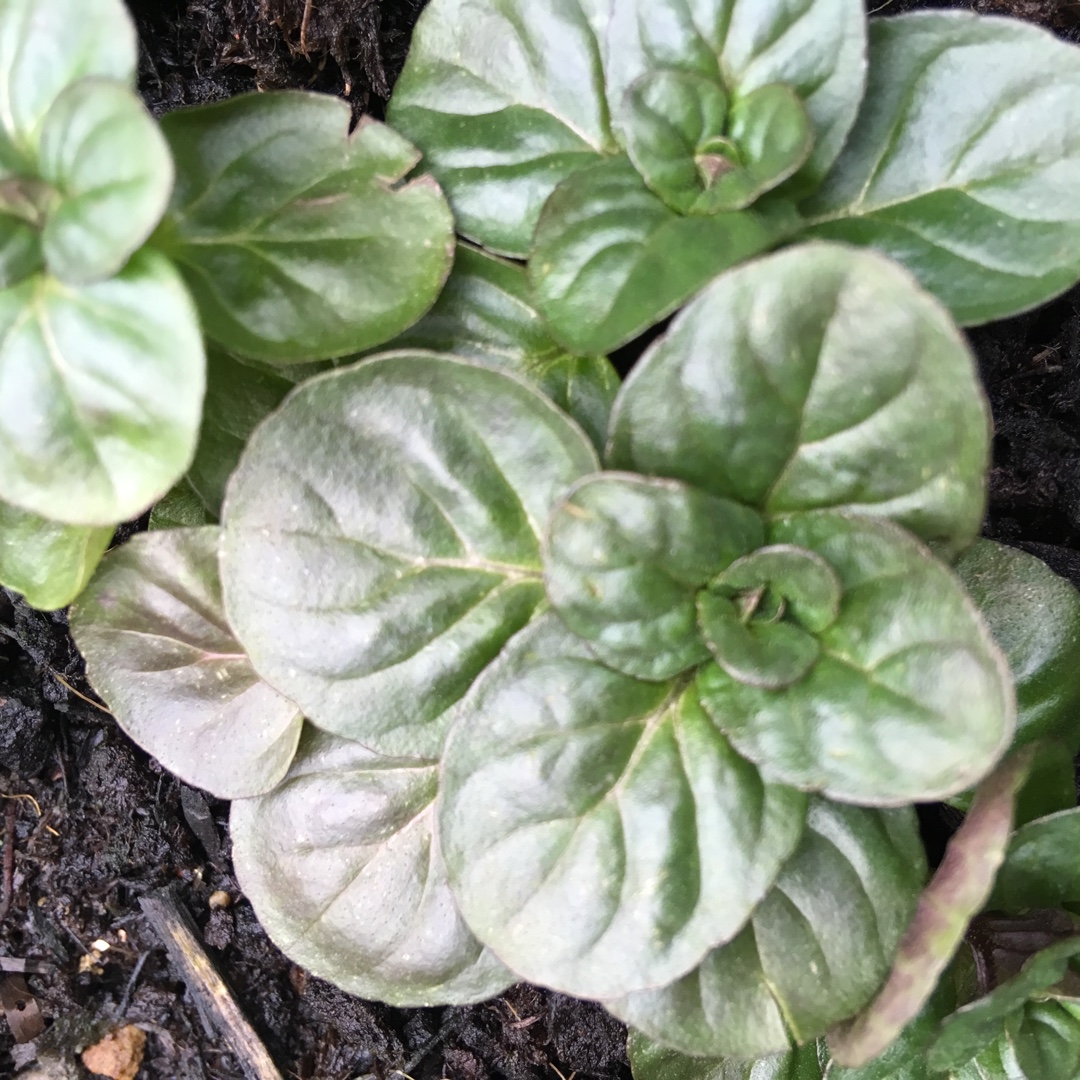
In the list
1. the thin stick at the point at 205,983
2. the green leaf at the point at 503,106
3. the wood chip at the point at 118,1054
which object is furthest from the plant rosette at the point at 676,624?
the wood chip at the point at 118,1054

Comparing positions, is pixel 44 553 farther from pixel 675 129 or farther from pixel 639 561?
pixel 675 129

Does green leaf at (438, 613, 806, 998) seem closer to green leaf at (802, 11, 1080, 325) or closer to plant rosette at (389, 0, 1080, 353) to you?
plant rosette at (389, 0, 1080, 353)

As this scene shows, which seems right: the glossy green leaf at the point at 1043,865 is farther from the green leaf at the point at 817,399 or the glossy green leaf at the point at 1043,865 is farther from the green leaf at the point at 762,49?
the green leaf at the point at 762,49

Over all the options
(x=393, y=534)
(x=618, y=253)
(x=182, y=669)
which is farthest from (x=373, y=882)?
(x=618, y=253)

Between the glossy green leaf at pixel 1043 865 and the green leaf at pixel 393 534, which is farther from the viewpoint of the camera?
the glossy green leaf at pixel 1043 865

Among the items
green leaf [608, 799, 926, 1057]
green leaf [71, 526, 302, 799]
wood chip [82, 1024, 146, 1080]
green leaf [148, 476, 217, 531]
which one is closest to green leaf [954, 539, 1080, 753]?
green leaf [608, 799, 926, 1057]

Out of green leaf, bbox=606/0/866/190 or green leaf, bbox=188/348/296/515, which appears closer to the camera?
green leaf, bbox=606/0/866/190
